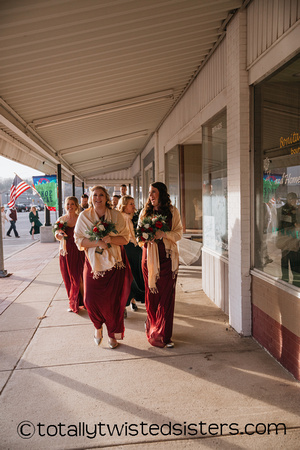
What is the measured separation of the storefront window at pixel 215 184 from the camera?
6.10 m

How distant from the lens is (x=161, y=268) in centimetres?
488

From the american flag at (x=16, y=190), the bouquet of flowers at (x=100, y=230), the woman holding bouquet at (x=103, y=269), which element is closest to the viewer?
the bouquet of flowers at (x=100, y=230)

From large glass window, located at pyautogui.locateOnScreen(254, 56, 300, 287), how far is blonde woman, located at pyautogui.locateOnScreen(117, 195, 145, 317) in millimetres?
2301

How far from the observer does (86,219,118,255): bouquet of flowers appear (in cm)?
459

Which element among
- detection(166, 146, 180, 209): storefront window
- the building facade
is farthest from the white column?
detection(166, 146, 180, 209): storefront window

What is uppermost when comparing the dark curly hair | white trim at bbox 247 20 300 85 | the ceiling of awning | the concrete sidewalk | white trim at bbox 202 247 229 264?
the ceiling of awning

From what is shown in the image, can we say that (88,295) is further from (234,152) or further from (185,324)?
(234,152)

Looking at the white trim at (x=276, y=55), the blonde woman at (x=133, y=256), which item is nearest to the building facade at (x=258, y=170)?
the white trim at (x=276, y=55)

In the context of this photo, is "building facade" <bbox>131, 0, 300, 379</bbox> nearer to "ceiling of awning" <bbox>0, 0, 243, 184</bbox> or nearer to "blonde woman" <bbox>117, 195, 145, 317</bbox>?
"ceiling of awning" <bbox>0, 0, 243, 184</bbox>

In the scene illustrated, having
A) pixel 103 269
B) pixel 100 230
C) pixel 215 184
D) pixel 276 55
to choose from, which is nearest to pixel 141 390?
pixel 103 269

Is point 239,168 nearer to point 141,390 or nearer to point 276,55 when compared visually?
point 276,55

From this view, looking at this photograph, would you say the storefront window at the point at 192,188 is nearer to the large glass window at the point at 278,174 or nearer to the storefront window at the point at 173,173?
the storefront window at the point at 173,173

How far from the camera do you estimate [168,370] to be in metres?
4.10

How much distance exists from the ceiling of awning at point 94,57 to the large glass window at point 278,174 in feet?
4.07
